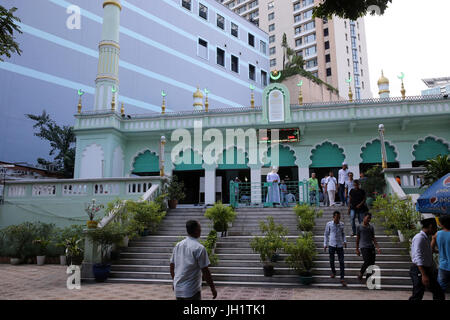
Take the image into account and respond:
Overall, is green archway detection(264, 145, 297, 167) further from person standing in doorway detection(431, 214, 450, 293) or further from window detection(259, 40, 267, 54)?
window detection(259, 40, 267, 54)

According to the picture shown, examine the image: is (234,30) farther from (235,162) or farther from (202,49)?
(235,162)

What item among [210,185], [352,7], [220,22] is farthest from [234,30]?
[352,7]

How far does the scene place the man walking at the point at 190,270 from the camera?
361 centimetres

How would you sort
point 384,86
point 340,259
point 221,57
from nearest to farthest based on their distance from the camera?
point 340,259 < point 384,86 < point 221,57

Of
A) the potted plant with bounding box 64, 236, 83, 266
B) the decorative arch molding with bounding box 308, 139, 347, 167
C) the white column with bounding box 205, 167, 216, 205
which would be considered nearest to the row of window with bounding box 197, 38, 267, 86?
the white column with bounding box 205, 167, 216, 205

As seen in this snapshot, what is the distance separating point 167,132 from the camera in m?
17.6

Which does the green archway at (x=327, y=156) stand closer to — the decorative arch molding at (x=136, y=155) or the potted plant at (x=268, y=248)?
the decorative arch molding at (x=136, y=155)

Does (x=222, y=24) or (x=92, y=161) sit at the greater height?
(x=222, y=24)

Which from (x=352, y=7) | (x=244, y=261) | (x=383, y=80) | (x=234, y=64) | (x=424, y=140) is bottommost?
(x=244, y=261)

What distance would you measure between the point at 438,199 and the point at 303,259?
3032mm

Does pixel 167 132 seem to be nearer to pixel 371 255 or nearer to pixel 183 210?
pixel 183 210

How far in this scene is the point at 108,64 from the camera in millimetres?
18609

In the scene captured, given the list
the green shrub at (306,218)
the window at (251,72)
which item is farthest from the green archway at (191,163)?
the window at (251,72)
